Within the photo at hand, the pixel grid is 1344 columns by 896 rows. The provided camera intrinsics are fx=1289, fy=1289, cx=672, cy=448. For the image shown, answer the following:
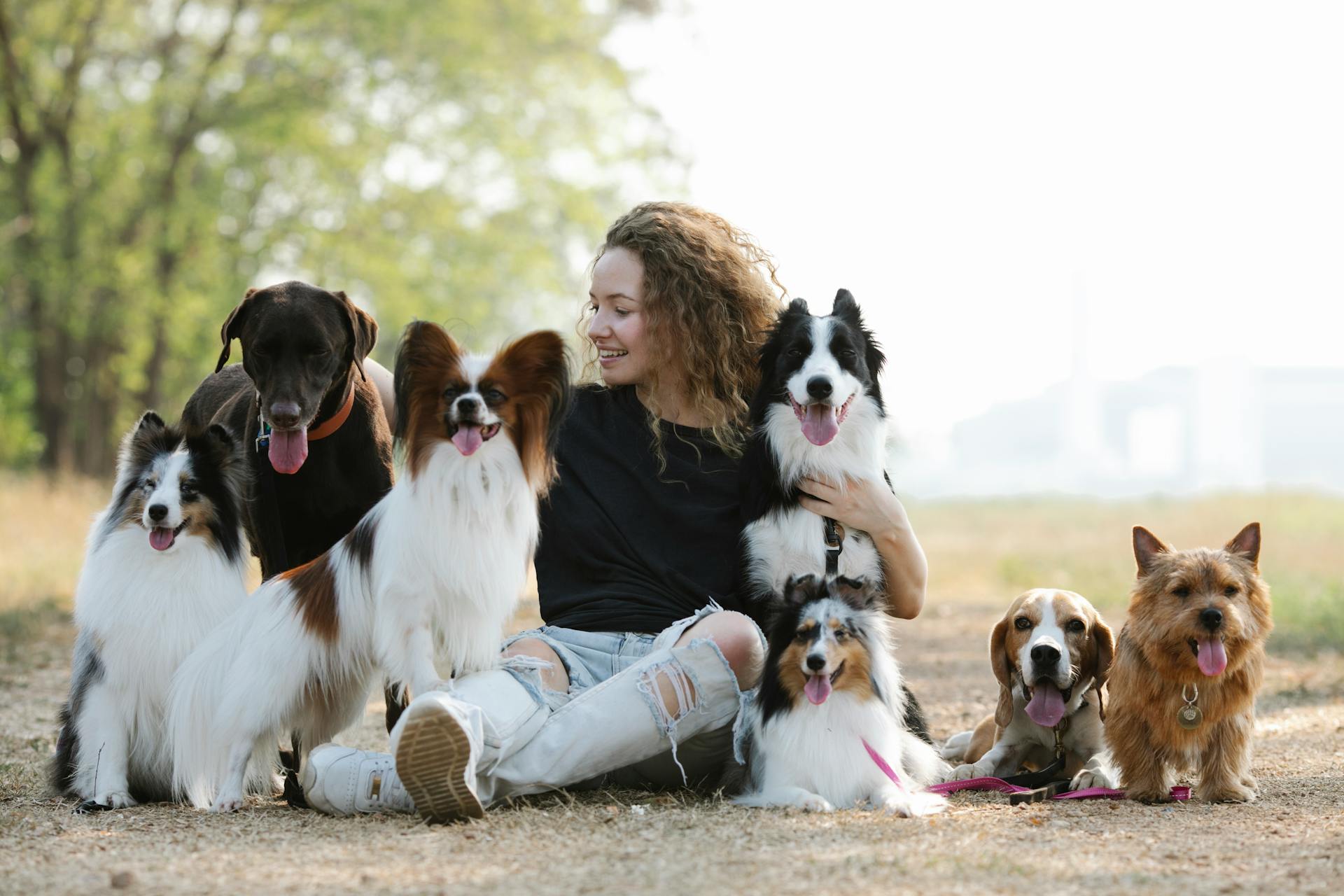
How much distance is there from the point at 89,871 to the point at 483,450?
1.47m

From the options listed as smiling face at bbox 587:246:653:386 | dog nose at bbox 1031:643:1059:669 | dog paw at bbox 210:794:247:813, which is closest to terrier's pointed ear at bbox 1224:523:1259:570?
dog nose at bbox 1031:643:1059:669

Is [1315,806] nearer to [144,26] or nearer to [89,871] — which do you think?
[89,871]

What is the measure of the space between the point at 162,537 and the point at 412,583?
3.16ft

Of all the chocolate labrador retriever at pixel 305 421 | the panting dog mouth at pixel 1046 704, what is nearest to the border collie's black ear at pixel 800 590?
the panting dog mouth at pixel 1046 704

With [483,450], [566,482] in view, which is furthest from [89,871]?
[566,482]

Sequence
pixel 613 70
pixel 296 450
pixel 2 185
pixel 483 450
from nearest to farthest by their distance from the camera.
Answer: pixel 483 450
pixel 296 450
pixel 2 185
pixel 613 70

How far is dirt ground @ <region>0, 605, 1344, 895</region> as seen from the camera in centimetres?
294

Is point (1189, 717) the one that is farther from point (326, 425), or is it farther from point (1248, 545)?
point (326, 425)

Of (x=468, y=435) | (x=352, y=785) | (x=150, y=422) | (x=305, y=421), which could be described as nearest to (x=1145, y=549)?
(x=468, y=435)

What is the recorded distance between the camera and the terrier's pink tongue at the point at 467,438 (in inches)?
143

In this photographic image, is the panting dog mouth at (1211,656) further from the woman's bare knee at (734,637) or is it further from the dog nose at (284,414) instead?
the dog nose at (284,414)

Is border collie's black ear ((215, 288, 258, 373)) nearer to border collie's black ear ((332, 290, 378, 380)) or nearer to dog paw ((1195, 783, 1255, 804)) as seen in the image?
border collie's black ear ((332, 290, 378, 380))

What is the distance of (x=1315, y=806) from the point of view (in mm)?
3881

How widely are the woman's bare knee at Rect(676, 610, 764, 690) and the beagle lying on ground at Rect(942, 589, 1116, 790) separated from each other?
2.81ft
